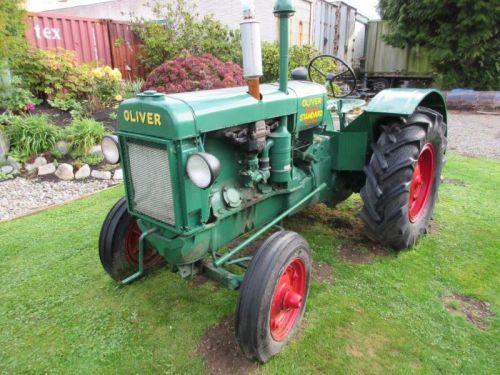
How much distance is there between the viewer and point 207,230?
2197mm

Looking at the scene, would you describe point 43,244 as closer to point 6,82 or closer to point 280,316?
point 280,316

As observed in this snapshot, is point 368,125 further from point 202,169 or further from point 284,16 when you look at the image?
point 202,169

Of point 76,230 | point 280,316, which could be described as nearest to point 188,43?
point 76,230

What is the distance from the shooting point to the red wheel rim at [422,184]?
3.26 meters

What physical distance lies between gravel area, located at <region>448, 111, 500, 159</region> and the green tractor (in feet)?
12.9

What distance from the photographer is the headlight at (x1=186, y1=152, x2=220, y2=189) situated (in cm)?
180

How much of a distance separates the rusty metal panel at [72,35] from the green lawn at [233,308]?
21.0 feet

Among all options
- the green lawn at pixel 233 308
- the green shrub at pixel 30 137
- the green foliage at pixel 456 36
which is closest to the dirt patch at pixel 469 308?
the green lawn at pixel 233 308

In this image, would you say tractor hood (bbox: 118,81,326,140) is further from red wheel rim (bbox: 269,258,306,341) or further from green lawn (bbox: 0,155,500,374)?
green lawn (bbox: 0,155,500,374)

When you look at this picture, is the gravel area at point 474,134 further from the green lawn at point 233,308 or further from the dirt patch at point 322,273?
the dirt patch at point 322,273

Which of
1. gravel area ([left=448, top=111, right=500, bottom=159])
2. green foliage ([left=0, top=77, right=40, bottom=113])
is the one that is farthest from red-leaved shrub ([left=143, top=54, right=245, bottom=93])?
gravel area ([left=448, top=111, right=500, bottom=159])

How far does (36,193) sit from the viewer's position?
184 inches

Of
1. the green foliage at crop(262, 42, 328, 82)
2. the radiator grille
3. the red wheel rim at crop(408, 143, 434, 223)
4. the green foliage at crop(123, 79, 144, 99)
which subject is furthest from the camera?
the green foliage at crop(262, 42, 328, 82)

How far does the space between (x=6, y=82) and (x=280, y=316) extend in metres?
6.18
